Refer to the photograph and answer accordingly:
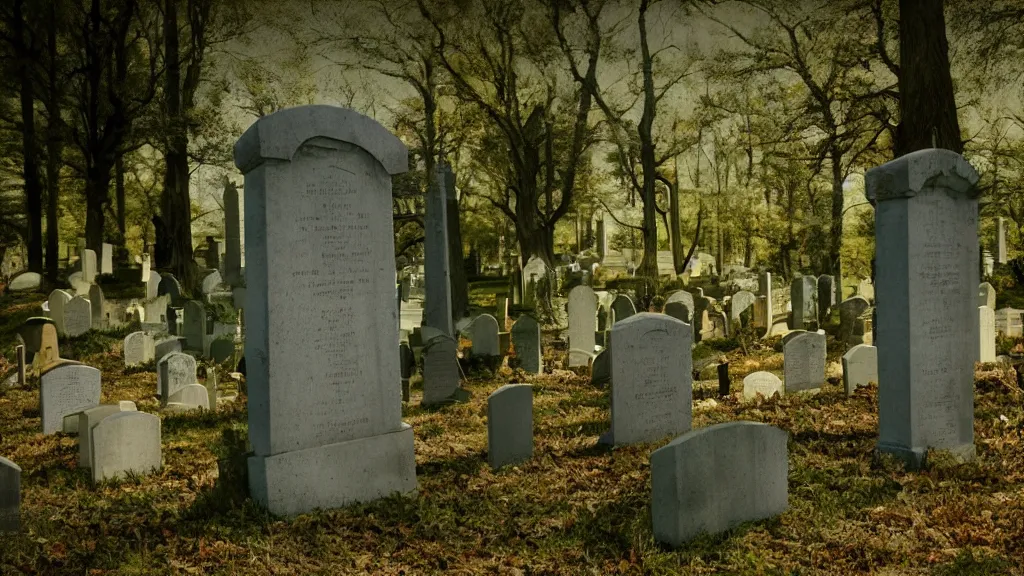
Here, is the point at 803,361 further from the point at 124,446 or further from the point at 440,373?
the point at 124,446

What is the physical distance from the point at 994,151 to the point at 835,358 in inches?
510

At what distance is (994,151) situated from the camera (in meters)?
22.2

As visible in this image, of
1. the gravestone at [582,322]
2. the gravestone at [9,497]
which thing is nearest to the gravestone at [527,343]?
the gravestone at [582,322]

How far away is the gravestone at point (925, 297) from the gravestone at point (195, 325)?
12356 mm

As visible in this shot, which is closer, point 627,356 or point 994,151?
point 627,356

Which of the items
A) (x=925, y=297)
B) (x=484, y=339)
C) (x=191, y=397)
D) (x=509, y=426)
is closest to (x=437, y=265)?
(x=484, y=339)

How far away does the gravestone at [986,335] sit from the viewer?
11062mm

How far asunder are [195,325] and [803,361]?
11.1m

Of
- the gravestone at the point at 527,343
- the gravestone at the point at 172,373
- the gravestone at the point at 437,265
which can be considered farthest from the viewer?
the gravestone at the point at 437,265

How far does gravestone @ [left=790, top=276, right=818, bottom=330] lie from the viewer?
17375 mm

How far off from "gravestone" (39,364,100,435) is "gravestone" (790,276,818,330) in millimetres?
13780

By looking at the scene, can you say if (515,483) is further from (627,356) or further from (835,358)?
(835,358)

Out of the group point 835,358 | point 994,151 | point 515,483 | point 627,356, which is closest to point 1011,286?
point 994,151

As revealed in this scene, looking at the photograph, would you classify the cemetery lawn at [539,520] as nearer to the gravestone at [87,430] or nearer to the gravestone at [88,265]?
the gravestone at [87,430]
